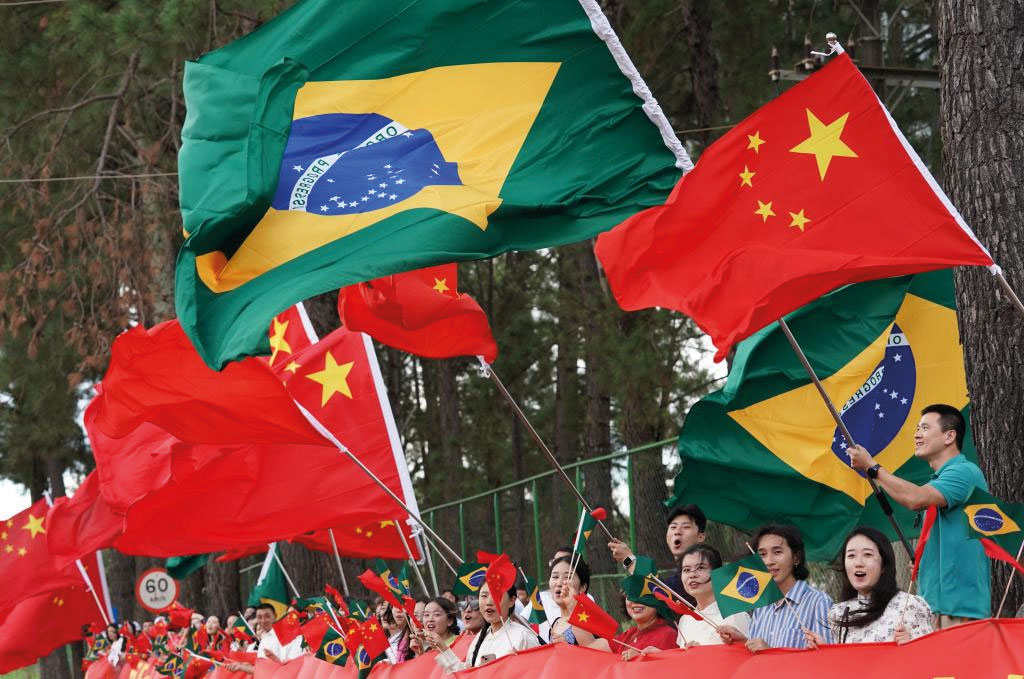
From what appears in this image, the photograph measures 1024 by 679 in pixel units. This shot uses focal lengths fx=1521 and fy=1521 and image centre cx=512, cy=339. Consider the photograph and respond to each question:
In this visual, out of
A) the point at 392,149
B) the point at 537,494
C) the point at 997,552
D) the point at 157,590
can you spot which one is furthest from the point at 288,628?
the point at 157,590

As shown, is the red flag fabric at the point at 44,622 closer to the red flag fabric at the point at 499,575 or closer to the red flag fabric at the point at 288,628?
the red flag fabric at the point at 288,628

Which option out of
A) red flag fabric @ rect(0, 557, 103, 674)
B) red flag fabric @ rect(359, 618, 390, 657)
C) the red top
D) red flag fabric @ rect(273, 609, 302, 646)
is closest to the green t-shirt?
the red top

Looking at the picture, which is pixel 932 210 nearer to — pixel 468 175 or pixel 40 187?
pixel 468 175

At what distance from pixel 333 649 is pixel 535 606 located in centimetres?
201

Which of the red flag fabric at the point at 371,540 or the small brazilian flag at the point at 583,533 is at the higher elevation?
the small brazilian flag at the point at 583,533

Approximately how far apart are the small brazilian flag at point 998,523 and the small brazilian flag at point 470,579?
3669 millimetres

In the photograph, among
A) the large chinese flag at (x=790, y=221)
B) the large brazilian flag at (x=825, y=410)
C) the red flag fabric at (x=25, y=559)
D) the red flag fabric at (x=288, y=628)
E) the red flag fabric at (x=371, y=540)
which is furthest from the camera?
the red flag fabric at (x=25, y=559)

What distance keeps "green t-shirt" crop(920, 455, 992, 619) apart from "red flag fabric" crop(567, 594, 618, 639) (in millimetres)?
1687

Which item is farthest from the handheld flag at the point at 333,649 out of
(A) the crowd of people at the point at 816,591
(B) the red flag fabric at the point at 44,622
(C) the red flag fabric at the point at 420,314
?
(B) the red flag fabric at the point at 44,622

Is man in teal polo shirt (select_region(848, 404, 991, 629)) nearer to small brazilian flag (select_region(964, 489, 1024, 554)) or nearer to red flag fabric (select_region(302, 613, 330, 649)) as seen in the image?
small brazilian flag (select_region(964, 489, 1024, 554))

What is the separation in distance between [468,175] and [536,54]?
0.78 m

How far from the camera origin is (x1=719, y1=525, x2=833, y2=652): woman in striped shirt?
6531 mm

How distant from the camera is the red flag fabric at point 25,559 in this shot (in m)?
19.1

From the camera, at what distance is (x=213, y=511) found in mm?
12531
